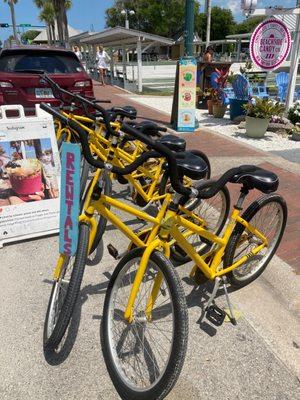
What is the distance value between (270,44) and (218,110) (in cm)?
228

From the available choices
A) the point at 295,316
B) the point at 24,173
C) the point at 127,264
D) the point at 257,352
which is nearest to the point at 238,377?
the point at 257,352

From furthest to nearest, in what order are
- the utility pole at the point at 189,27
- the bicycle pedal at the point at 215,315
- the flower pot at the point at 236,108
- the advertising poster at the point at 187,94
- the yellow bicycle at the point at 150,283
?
the flower pot at the point at 236,108, the utility pole at the point at 189,27, the advertising poster at the point at 187,94, the bicycle pedal at the point at 215,315, the yellow bicycle at the point at 150,283

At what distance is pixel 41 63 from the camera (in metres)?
5.83

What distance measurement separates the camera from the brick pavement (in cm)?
335

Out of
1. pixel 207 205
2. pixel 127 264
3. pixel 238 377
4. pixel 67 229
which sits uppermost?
pixel 67 229

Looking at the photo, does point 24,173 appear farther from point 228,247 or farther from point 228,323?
point 228,323

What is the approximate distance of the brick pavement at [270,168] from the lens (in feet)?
11.0

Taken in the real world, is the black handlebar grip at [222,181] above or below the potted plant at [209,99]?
above

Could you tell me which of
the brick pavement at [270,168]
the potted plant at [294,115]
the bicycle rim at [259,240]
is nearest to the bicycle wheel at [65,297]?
the bicycle rim at [259,240]

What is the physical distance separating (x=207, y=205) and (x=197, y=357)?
1684 mm

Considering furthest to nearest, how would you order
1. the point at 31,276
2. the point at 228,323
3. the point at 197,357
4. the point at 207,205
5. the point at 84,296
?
the point at 207,205 < the point at 31,276 < the point at 84,296 < the point at 228,323 < the point at 197,357

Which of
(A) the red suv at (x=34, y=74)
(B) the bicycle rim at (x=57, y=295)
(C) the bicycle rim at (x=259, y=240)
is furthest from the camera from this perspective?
(A) the red suv at (x=34, y=74)

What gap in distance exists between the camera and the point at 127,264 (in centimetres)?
205

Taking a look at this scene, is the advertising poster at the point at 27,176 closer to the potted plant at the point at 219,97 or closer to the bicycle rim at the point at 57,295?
the bicycle rim at the point at 57,295
